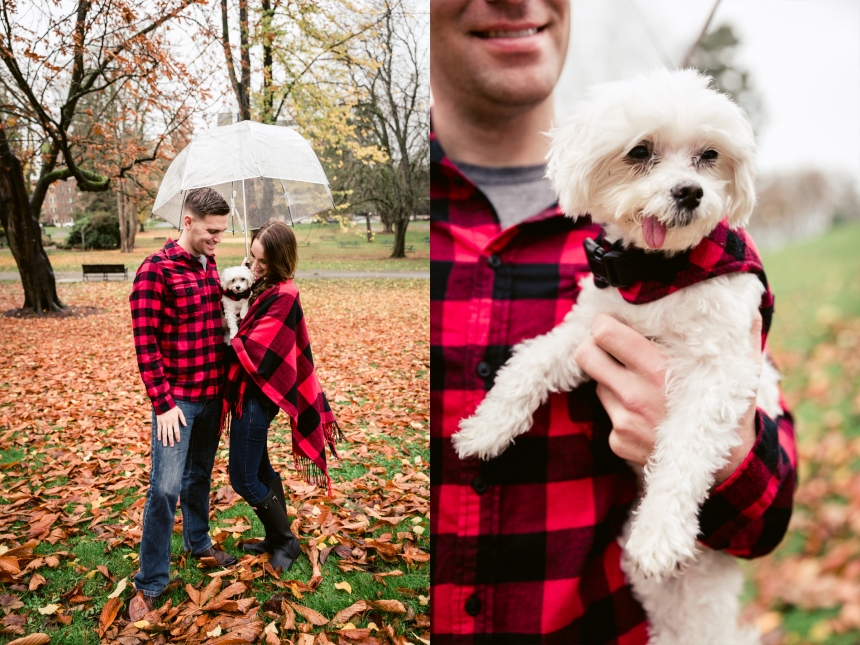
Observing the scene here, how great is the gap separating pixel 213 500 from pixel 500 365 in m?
0.82

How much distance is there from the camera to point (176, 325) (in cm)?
119

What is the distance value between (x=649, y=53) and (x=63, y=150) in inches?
55.1

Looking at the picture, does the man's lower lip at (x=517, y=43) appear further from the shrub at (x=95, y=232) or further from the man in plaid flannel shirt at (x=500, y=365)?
the shrub at (x=95, y=232)

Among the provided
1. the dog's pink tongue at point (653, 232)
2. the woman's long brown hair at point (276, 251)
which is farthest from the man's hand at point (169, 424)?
the dog's pink tongue at point (653, 232)

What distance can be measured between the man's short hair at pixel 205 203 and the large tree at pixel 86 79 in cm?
Answer: 18

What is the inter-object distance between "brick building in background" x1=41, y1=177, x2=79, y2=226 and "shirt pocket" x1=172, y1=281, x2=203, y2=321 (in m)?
0.44

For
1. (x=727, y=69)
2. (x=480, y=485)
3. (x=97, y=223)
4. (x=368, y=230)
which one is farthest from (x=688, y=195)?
(x=97, y=223)

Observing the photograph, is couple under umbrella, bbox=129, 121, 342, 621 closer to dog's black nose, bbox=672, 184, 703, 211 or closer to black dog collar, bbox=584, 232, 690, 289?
black dog collar, bbox=584, 232, 690, 289

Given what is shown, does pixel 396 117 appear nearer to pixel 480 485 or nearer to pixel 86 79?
pixel 86 79

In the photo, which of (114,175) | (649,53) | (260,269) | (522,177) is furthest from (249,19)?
(649,53)

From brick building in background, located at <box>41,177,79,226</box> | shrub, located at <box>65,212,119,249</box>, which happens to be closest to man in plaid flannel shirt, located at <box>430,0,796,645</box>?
shrub, located at <box>65,212,119,249</box>

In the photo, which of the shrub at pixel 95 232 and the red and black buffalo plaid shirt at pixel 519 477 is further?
the shrub at pixel 95 232

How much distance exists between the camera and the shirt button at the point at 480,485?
3.55ft

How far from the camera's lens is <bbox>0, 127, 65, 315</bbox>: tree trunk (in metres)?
1.32
